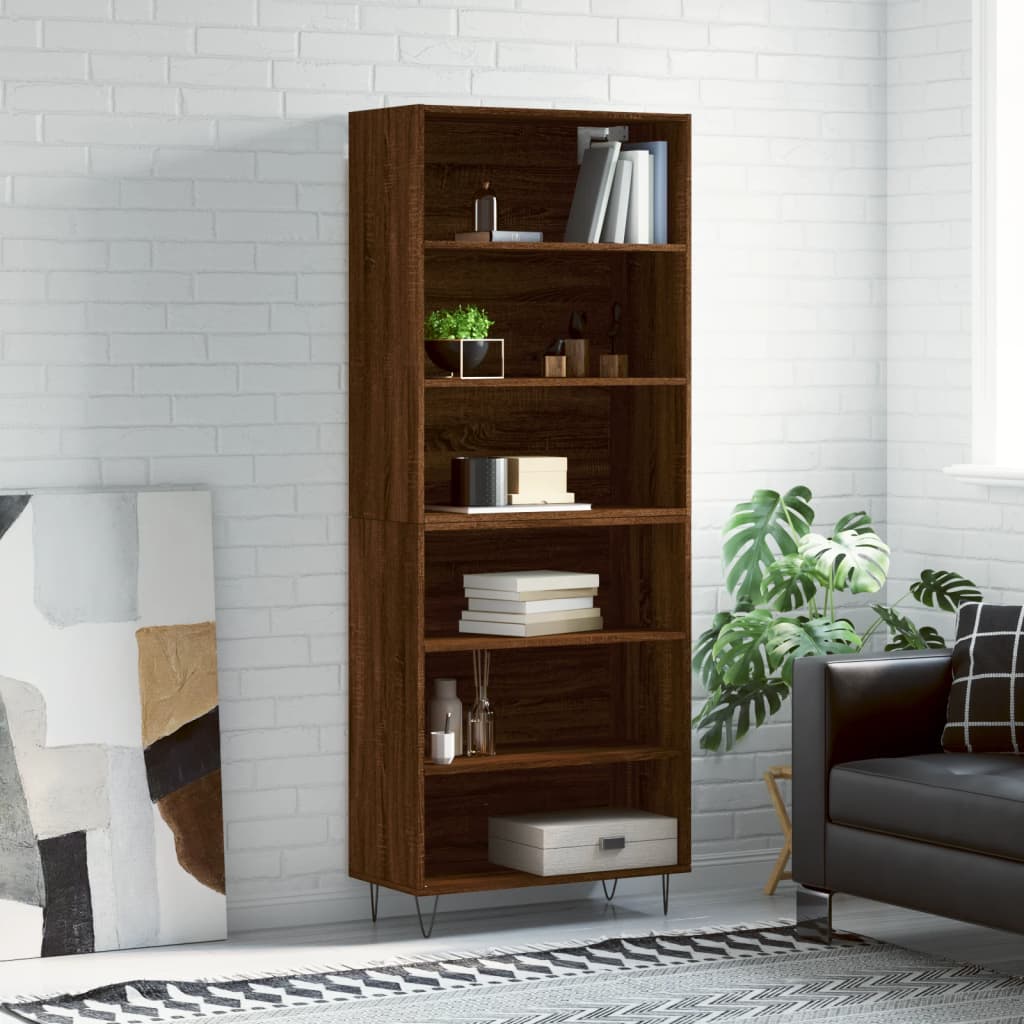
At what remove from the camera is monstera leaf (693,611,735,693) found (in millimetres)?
5465

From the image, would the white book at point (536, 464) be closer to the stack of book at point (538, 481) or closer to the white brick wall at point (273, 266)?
the stack of book at point (538, 481)

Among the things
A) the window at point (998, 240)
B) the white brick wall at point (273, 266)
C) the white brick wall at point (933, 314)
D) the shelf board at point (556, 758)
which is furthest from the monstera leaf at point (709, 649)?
the window at point (998, 240)

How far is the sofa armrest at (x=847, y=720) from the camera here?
187 inches

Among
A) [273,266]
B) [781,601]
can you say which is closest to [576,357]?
[273,266]

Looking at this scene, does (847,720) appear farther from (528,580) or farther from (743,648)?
(528,580)

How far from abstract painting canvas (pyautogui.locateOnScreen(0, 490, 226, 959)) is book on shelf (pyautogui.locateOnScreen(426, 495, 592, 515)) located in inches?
24.5

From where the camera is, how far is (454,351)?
192 inches

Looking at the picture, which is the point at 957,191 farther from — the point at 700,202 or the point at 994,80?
the point at 700,202

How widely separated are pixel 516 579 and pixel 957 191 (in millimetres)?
1860

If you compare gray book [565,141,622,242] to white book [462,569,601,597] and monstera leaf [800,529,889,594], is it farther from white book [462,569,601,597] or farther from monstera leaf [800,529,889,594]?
monstera leaf [800,529,889,594]

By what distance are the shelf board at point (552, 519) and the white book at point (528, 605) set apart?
0.64ft

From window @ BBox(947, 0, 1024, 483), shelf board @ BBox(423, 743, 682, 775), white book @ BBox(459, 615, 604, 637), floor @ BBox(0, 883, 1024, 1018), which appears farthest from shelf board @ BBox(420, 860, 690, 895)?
window @ BBox(947, 0, 1024, 483)

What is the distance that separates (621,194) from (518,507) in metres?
0.85

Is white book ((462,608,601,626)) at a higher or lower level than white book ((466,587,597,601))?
lower
